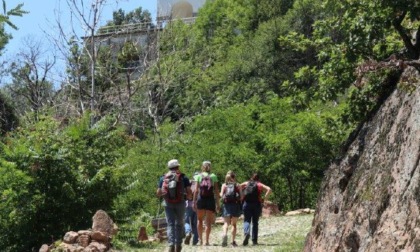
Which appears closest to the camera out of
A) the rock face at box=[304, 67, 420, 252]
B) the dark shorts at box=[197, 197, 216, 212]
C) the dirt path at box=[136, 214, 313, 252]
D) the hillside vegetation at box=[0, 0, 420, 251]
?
the rock face at box=[304, 67, 420, 252]

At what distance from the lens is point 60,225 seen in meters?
18.1

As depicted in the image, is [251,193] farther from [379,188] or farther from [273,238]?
[379,188]

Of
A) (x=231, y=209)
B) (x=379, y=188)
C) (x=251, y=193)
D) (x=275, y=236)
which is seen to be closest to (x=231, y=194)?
(x=231, y=209)

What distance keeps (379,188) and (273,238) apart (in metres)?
9.75

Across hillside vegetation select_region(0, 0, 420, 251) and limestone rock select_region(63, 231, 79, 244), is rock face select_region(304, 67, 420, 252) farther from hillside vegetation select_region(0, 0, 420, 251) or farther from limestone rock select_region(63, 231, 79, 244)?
limestone rock select_region(63, 231, 79, 244)

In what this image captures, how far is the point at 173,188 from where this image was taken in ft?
41.0

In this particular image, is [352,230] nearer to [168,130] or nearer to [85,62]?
[168,130]

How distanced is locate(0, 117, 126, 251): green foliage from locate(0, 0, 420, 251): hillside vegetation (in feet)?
0.10

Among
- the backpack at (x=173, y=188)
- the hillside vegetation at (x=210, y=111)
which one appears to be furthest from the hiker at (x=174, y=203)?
the hillside vegetation at (x=210, y=111)

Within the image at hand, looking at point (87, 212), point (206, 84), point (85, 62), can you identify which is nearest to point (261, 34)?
point (206, 84)

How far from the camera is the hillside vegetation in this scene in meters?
11.4

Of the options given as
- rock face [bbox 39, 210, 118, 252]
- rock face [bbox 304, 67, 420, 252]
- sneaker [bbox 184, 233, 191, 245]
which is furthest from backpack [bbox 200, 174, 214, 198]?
rock face [bbox 304, 67, 420, 252]

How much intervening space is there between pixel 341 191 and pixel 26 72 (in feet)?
118

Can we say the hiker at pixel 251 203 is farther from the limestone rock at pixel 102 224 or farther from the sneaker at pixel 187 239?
the limestone rock at pixel 102 224
